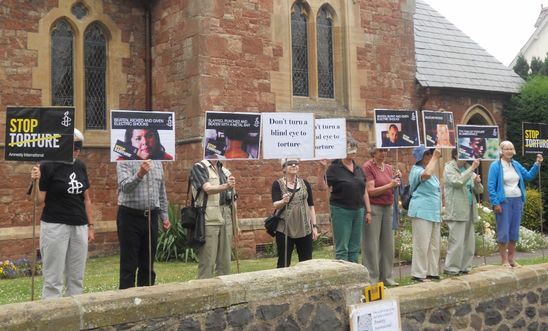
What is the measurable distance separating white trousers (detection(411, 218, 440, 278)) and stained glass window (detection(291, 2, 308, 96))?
21.2 ft

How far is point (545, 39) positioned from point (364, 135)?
94.9ft

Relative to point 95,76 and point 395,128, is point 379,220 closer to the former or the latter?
point 395,128

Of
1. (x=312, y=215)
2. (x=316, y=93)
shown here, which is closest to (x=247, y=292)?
(x=312, y=215)

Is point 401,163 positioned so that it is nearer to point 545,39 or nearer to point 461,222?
point 461,222

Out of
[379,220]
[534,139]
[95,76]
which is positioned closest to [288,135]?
[379,220]

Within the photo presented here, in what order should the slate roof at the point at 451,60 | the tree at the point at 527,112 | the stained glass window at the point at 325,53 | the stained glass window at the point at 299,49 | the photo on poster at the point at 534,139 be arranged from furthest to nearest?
the tree at the point at 527,112 → the slate roof at the point at 451,60 → the stained glass window at the point at 325,53 → the stained glass window at the point at 299,49 → the photo on poster at the point at 534,139

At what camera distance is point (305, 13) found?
14672mm

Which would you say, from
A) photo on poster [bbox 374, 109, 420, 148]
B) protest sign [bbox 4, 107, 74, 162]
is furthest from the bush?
protest sign [bbox 4, 107, 74, 162]

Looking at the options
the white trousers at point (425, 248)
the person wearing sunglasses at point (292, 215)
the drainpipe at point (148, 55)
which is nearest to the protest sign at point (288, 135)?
the person wearing sunglasses at point (292, 215)

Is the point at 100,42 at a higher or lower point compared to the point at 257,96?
higher

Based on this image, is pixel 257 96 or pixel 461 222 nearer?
pixel 461 222

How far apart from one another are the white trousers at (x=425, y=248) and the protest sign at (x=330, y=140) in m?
1.35

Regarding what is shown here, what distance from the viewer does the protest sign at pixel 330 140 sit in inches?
345

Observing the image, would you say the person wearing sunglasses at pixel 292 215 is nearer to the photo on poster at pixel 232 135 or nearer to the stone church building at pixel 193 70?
the photo on poster at pixel 232 135
